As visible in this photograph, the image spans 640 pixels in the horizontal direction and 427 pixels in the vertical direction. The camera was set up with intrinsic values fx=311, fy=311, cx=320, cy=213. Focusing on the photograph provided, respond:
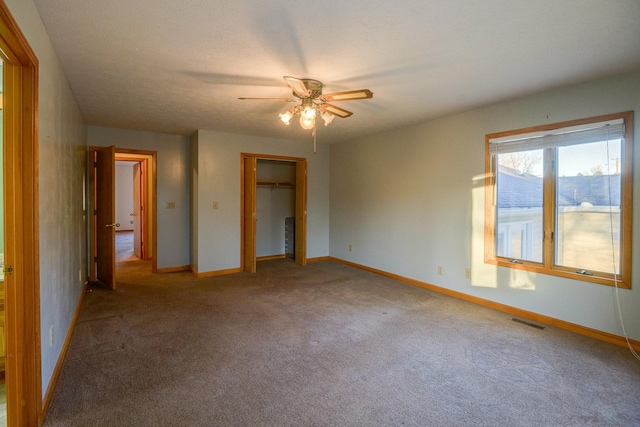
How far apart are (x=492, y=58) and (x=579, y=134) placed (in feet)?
4.42

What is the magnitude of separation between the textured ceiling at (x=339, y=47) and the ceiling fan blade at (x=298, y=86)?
0.18 meters


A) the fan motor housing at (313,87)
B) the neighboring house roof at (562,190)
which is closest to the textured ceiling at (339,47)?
the fan motor housing at (313,87)

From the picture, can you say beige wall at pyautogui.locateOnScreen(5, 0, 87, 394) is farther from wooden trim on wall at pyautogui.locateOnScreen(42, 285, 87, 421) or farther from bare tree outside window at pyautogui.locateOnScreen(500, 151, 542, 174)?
bare tree outside window at pyautogui.locateOnScreen(500, 151, 542, 174)

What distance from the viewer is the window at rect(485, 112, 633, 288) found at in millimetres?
2836

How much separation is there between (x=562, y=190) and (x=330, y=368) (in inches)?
115

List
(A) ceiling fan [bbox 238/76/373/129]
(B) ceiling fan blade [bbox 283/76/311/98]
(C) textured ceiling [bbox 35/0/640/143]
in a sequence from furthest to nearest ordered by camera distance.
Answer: (A) ceiling fan [bbox 238/76/373/129]
(B) ceiling fan blade [bbox 283/76/311/98]
(C) textured ceiling [bbox 35/0/640/143]

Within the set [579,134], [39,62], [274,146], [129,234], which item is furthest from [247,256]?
[129,234]

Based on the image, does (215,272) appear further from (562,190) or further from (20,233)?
(562,190)

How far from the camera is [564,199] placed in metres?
3.21

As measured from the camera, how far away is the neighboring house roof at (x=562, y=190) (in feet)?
9.57

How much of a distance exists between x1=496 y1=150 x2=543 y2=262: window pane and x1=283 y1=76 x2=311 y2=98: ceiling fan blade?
2468mm

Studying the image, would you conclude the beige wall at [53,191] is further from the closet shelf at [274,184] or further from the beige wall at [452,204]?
the beige wall at [452,204]

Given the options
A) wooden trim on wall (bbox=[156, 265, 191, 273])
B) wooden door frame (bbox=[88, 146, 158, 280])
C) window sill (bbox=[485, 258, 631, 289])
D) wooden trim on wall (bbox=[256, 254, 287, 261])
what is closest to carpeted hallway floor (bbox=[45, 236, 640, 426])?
window sill (bbox=[485, 258, 631, 289])

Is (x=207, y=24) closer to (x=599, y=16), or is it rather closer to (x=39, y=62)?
(x=39, y=62)
